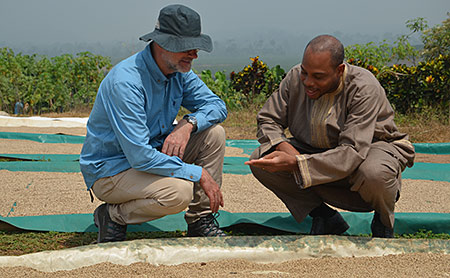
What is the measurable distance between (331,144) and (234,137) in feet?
13.5

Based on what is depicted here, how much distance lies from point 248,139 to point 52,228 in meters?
3.89

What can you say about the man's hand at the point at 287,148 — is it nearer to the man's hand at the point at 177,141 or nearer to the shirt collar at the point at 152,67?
the man's hand at the point at 177,141

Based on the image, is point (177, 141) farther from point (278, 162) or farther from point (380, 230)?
point (380, 230)

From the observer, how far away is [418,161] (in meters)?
4.86

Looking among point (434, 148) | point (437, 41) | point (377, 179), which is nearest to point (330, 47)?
point (377, 179)

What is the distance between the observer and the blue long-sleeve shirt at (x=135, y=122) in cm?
218

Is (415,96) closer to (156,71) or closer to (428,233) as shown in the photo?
(428,233)

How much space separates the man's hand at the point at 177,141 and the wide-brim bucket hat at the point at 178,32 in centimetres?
Result: 41

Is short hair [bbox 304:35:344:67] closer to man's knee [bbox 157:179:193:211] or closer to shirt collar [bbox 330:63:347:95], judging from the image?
shirt collar [bbox 330:63:347:95]

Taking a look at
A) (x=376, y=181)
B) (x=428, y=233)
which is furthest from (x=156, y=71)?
(x=428, y=233)

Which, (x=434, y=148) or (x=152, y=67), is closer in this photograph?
(x=152, y=67)

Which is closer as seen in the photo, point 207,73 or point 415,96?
point 415,96

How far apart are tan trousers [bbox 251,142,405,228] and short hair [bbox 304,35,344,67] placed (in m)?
0.48

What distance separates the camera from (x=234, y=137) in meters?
6.55
